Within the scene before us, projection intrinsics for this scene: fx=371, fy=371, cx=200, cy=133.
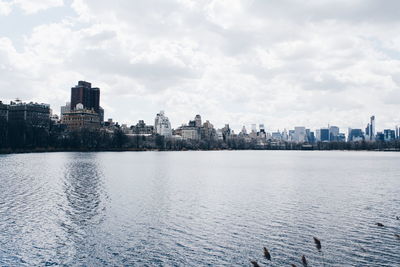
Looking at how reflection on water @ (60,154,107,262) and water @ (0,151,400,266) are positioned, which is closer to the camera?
water @ (0,151,400,266)

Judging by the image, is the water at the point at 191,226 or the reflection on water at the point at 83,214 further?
the reflection on water at the point at 83,214

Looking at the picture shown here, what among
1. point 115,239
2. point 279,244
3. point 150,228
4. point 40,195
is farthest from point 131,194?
point 279,244

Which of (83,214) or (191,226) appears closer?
(191,226)

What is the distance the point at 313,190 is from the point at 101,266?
34.4m

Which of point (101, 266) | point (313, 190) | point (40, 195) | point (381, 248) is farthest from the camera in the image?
point (313, 190)

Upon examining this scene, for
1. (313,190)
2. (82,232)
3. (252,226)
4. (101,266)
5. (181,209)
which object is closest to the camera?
(101,266)

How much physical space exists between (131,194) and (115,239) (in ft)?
60.4

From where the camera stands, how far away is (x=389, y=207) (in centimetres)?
3600

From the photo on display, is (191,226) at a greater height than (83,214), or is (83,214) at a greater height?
(83,214)

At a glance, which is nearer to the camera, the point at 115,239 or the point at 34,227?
the point at 115,239

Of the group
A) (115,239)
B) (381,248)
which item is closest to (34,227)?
(115,239)

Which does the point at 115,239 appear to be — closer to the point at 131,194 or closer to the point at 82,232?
the point at 82,232

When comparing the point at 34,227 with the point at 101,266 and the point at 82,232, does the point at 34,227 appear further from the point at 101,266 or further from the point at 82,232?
the point at 101,266

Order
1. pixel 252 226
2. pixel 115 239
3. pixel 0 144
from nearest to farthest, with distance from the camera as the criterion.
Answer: pixel 115 239 < pixel 252 226 < pixel 0 144
